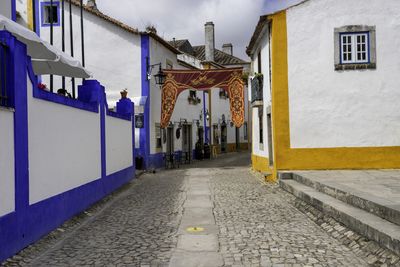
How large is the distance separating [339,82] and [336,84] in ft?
0.35

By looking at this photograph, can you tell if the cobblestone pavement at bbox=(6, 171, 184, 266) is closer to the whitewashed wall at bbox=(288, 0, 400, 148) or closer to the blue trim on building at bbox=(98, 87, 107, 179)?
the blue trim on building at bbox=(98, 87, 107, 179)

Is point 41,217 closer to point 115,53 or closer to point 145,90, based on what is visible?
point 145,90

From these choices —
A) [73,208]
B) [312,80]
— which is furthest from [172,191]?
[312,80]

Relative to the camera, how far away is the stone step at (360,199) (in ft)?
20.5

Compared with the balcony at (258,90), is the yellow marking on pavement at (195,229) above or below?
below

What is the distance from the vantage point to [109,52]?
66.4ft

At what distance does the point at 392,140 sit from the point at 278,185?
3684 mm

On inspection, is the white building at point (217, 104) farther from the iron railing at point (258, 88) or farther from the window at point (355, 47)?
the window at point (355, 47)

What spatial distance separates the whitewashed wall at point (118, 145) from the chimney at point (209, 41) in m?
22.6

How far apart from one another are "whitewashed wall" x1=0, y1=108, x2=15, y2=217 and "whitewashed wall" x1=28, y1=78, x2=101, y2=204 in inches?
27.4

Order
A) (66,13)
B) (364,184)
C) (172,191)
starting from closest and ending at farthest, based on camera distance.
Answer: (364,184) < (172,191) < (66,13)

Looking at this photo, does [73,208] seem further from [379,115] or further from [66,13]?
[66,13]

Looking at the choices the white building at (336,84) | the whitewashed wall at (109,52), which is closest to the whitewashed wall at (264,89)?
the white building at (336,84)

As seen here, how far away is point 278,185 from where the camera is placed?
1299 cm
